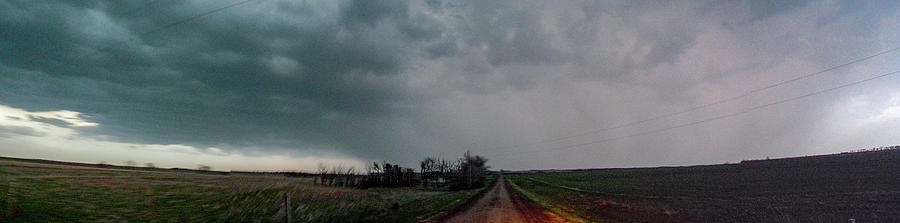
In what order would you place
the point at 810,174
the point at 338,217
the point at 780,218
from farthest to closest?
the point at 810,174 < the point at 780,218 < the point at 338,217

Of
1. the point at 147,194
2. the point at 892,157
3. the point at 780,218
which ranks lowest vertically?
the point at 780,218

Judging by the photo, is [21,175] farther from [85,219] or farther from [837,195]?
[837,195]

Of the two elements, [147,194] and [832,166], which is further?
[832,166]

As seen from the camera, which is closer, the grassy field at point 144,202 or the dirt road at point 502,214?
the grassy field at point 144,202

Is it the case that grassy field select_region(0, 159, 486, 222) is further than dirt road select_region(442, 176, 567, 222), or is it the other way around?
dirt road select_region(442, 176, 567, 222)

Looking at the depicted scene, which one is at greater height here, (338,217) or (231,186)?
(231,186)

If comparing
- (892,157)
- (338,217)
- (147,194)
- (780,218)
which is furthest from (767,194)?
(147,194)

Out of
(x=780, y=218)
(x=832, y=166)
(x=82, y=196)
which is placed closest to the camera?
(x=82, y=196)

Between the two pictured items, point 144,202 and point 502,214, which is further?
point 502,214

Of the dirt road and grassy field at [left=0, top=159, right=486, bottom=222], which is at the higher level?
grassy field at [left=0, top=159, right=486, bottom=222]

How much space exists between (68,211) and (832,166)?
95441 millimetres

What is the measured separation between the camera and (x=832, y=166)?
62.1 meters

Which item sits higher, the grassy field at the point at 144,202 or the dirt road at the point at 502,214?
the grassy field at the point at 144,202

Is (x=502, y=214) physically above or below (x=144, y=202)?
below
